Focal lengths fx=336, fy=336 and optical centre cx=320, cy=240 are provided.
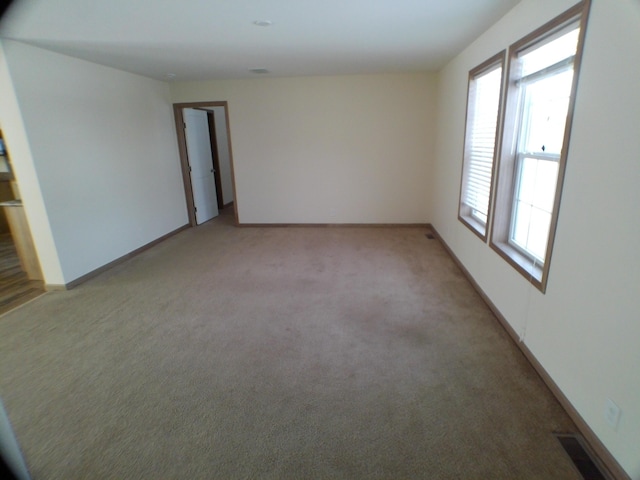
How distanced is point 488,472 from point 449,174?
3.73m

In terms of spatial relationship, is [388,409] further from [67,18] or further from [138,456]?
[67,18]

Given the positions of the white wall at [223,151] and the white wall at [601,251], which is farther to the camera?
the white wall at [223,151]

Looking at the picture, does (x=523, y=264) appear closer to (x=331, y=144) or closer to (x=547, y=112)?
(x=547, y=112)

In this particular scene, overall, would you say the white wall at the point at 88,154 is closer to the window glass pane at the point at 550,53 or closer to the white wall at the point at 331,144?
the white wall at the point at 331,144

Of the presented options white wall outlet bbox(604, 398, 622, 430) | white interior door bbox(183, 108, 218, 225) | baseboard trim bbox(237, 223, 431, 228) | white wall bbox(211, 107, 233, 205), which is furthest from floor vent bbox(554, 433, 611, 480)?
white wall bbox(211, 107, 233, 205)

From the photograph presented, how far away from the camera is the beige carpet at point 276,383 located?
1.66m

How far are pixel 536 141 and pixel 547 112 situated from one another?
234mm

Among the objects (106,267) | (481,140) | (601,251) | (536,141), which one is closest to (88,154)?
(106,267)

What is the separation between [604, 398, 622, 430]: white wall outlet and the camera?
4.95 feet

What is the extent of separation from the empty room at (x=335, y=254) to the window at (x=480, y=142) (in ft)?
0.11

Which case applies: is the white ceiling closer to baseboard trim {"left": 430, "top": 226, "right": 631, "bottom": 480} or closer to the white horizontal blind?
the white horizontal blind

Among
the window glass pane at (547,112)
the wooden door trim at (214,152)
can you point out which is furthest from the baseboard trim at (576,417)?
the wooden door trim at (214,152)

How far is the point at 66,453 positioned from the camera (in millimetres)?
1729

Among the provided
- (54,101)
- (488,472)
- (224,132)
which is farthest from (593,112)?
(224,132)
